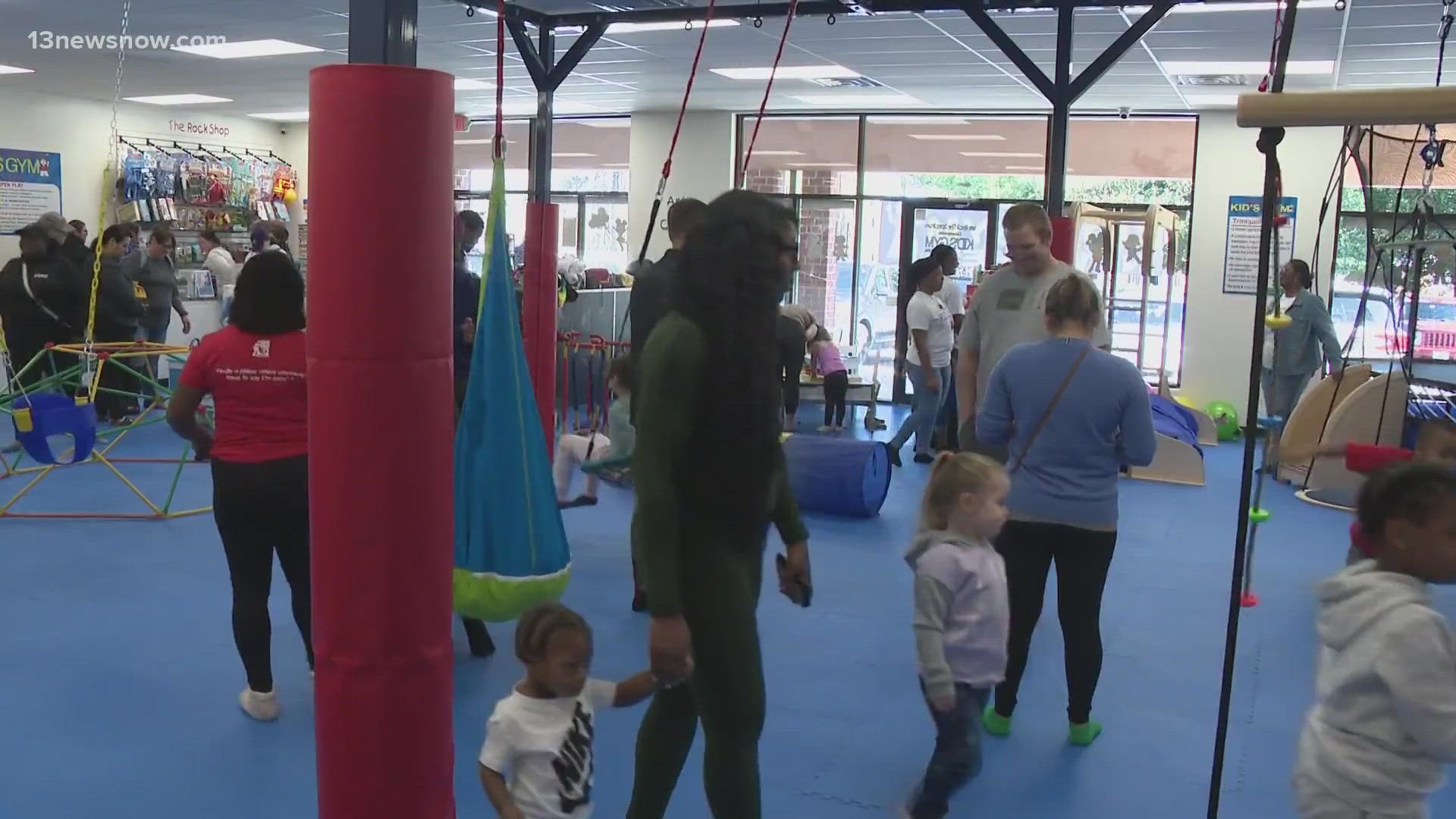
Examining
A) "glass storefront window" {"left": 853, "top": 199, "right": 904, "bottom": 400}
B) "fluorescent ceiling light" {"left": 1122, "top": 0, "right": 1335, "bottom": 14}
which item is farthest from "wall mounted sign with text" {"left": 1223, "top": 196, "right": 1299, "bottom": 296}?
"fluorescent ceiling light" {"left": 1122, "top": 0, "right": 1335, "bottom": 14}

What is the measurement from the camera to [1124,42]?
22.5 feet

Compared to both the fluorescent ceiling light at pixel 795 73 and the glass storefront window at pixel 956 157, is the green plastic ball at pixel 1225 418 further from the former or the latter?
the fluorescent ceiling light at pixel 795 73

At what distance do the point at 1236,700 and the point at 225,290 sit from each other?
10.1 metres

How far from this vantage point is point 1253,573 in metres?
5.67

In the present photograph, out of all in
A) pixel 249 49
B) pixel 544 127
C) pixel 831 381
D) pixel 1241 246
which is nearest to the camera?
pixel 544 127

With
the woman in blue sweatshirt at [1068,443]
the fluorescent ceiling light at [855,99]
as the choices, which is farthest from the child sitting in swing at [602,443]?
the fluorescent ceiling light at [855,99]

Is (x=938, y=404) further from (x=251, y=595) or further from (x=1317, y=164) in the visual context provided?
(x=251, y=595)

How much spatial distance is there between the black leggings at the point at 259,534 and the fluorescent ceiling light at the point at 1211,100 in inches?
347

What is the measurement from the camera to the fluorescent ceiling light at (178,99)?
12.4 m

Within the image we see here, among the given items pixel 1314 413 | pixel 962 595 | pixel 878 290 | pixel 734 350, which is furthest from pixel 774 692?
pixel 878 290

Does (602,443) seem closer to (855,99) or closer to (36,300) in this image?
(36,300)

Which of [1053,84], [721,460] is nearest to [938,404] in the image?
[1053,84]

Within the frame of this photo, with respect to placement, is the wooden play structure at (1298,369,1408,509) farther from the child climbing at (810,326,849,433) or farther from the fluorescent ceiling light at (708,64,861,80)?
the fluorescent ceiling light at (708,64,861,80)

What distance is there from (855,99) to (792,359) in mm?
4006
